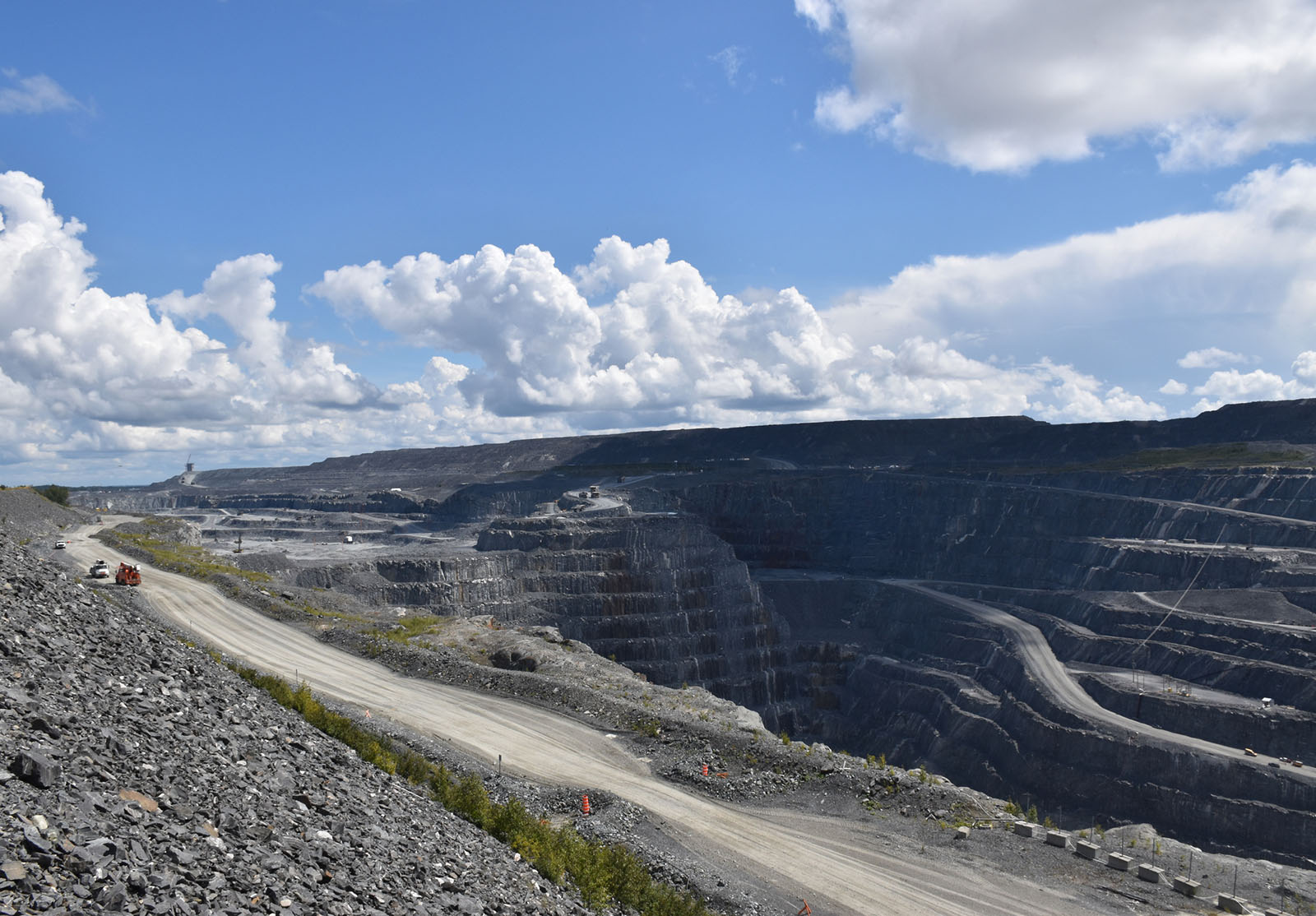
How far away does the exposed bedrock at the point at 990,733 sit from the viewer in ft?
205

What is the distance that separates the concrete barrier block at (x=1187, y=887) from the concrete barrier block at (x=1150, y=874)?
0.47 metres

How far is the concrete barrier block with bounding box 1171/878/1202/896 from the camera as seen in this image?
84.5 ft

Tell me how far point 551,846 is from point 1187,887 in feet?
61.4

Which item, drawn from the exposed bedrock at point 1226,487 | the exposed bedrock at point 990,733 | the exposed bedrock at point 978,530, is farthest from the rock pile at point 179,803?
the exposed bedrock at point 1226,487

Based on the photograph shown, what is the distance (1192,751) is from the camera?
6694cm

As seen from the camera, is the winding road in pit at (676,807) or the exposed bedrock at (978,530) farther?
the exposed bedrock at (978,530)

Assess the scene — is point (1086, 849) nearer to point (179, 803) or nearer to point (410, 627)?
point (179, 803)

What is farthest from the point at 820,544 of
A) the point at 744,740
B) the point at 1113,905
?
the point at 1113,905

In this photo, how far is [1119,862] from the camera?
27.4 m

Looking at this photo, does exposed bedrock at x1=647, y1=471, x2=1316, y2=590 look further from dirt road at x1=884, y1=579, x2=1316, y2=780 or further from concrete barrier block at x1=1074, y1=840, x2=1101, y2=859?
concrete barrier block at x1=1074, y1=840, x2=1101, y2=859

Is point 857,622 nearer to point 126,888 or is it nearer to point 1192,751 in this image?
point 1192,751

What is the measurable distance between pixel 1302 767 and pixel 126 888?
75275mm

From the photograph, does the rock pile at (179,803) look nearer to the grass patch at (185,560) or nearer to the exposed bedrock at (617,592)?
the grass patch at (185,560)

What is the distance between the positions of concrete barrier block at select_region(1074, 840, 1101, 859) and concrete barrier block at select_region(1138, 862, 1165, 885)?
1.45 metres
